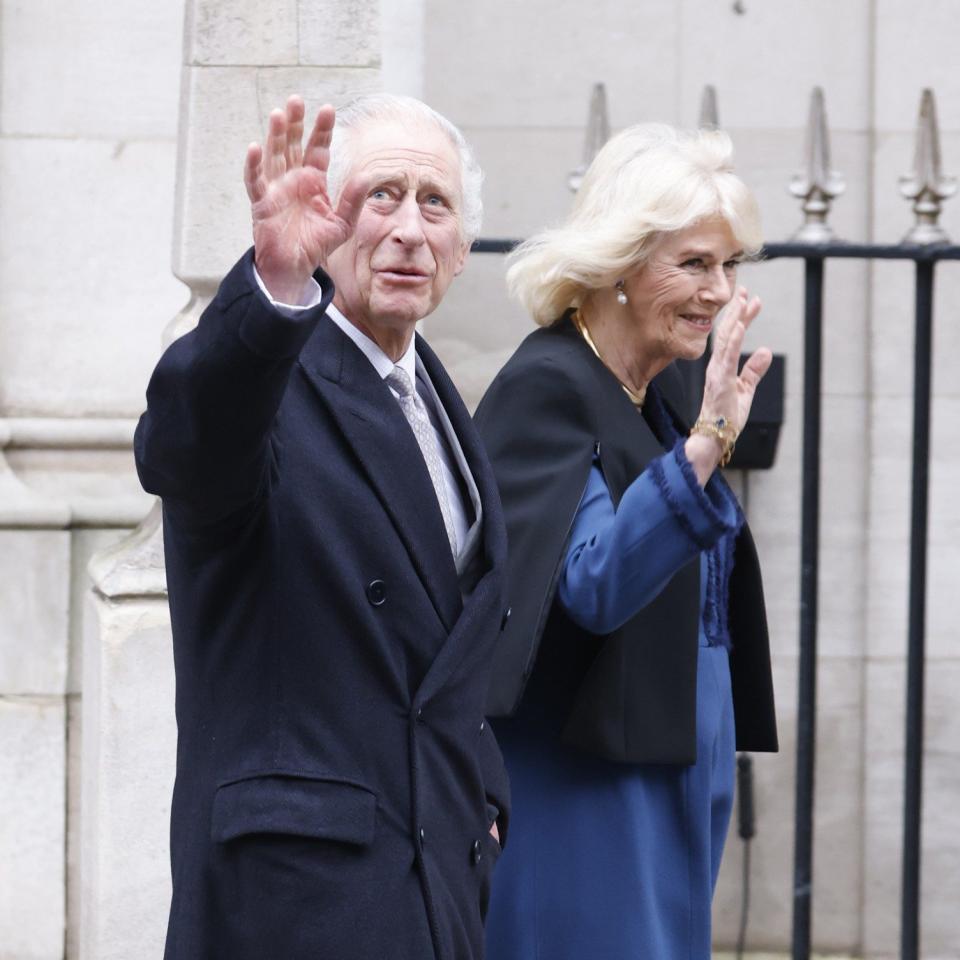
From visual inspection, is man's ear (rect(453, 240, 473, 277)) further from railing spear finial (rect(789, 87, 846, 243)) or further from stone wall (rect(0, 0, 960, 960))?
stone wall (rect(0, 0, 960, 960))

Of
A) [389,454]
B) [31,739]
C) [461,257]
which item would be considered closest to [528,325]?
[31,739]

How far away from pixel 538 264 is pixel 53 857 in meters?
1.96

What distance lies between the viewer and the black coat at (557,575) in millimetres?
2748

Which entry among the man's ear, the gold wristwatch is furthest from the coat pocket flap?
the gold wristwatch

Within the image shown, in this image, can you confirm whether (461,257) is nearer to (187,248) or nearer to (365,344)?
(365,344)

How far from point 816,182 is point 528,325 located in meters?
1.11

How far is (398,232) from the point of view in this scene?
2268 mm

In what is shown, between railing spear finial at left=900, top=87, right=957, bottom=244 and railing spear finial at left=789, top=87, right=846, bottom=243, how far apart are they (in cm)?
16

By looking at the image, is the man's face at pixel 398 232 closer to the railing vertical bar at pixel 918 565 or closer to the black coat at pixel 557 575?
the black coat at pixel 557 575

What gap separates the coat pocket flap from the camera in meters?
1.97

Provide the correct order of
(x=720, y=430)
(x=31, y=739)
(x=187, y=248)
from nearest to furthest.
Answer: (x=720, y=430) < (x=187, y=248) < (x=31, y=739)

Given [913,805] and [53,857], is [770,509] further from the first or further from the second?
[53,857]

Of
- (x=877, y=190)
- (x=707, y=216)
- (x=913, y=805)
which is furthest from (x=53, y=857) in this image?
(x=877, y=190)

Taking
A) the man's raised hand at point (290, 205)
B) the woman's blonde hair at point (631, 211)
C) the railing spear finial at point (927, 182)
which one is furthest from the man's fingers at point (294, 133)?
the railing spear finial at point (927, 182)
